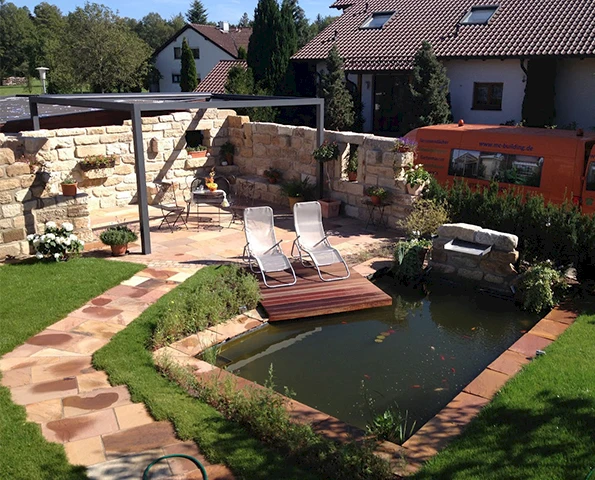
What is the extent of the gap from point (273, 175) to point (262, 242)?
466 centimetres

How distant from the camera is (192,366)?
20.0 feet

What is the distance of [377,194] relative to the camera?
1115 cm

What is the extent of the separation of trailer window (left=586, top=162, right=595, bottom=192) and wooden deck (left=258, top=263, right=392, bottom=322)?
4.15m

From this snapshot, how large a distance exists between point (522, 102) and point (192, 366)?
16.6 m

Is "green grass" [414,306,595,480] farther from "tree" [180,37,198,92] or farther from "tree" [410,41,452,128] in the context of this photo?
"tree" [180,37,198,92]

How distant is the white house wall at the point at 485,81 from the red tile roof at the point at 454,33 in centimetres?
58

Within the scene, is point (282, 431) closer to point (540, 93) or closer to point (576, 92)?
point (540, 93)

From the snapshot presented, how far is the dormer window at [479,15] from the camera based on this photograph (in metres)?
21.5

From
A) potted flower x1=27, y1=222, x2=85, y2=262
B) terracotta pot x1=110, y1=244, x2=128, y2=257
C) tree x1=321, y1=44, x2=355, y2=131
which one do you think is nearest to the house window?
tree x1=321, y1=44, x2=355, y2=131

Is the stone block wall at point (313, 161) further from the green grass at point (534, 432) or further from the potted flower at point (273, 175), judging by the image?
the green grass at point (534, 432)

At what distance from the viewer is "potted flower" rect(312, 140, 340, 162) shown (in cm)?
1202

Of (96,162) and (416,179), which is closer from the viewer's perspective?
(416,179)

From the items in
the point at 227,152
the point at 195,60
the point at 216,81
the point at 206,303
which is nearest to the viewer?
the point at 206,303

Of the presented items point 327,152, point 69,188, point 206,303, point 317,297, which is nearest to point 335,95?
point 327,152
